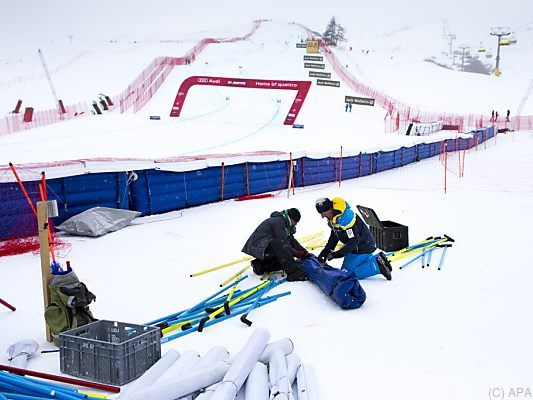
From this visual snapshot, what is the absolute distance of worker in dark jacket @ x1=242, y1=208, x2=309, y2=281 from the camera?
7.63 m

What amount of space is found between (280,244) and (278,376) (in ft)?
10.7

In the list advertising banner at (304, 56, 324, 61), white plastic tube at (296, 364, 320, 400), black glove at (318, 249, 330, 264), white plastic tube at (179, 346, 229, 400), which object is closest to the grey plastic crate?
white plastic tube at (179, 346, 229, 400)

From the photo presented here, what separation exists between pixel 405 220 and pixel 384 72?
213ft

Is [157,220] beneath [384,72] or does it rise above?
beneath

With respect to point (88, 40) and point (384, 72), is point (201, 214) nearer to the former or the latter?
point (384, 72)

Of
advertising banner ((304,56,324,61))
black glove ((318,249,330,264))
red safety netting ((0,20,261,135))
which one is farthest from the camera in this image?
advertising banner ((304,56,324,61))

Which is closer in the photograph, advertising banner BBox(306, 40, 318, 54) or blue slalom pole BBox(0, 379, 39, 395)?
blue slalom pole BBox(0, 379, 39, 395)

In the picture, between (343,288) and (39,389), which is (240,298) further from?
(39,389)

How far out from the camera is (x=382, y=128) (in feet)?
130

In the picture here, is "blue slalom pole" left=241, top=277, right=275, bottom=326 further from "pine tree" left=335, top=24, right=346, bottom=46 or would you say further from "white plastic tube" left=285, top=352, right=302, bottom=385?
"pine tree" left=335, top=24, right=346, bottom=46

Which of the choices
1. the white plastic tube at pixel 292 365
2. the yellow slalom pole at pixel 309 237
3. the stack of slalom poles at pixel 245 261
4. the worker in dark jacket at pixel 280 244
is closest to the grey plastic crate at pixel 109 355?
the white plastic tube at pixel 292 365

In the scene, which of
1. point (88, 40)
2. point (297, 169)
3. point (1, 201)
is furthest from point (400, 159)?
point (88, 40)

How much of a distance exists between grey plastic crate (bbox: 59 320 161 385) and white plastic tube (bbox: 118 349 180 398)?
18 centimetres

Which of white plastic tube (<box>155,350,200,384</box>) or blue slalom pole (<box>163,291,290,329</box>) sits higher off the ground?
white plastic tube (<box>155,350,200,384</box>)
